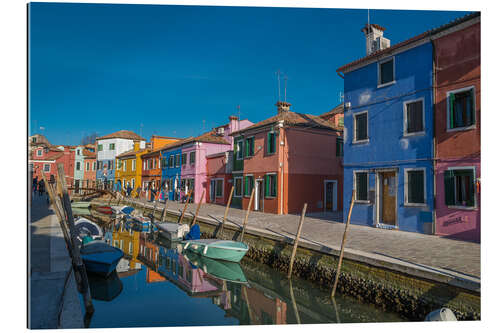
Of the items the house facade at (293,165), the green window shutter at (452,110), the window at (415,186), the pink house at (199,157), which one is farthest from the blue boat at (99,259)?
the pink house at (199,157)

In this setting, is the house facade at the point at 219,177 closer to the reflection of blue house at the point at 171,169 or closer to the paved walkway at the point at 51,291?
the reflection of blue house at the point at 171,169

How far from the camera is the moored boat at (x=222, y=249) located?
10273 millimetres

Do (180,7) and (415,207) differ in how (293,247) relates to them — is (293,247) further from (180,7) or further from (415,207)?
(180,7)

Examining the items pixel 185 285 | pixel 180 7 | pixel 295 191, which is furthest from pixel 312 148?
pixel 180 7

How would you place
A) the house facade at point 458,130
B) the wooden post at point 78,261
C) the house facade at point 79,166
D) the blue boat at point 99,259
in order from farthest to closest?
the house facade at point 79,166, the blue boat at point 99,259, the house facade at point 458,130, the wooden post at point 78,261

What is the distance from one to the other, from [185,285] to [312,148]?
9942 millimetres

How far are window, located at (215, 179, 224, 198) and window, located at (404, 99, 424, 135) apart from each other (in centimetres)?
1415

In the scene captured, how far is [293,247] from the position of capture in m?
8.70

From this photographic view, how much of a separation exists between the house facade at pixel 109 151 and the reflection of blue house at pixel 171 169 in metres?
9.92

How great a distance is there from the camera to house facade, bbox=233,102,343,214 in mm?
15750

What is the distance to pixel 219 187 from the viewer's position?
74.2 feet

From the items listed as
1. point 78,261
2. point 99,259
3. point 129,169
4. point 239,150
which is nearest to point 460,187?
point 78,261

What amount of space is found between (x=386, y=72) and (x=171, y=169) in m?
21.0

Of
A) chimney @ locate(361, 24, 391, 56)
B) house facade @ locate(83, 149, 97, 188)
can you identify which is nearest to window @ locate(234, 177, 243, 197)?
chimney @ locate(361, 24, 391, 56)
